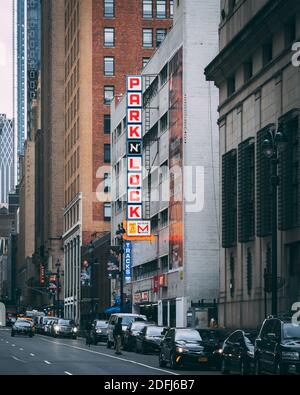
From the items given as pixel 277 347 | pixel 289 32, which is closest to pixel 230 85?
pixel 289 32

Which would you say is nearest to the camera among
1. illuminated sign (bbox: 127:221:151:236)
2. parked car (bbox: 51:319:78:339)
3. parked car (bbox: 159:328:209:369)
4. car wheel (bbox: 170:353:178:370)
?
parked car (bbox: 159:328:209:369)

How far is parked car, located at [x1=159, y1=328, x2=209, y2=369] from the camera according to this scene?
43.9 m

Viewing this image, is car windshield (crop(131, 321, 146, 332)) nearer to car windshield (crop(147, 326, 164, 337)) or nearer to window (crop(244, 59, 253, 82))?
car windshield (crop(147, 326, 164, 337))

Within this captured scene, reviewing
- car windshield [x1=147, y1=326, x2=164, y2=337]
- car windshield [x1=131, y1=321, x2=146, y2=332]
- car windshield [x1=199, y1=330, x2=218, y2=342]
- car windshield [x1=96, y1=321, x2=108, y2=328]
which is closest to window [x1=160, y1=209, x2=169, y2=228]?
car windshield [x1=96, y1=321, x2=108, y2=328]

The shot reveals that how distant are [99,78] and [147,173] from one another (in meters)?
43.4

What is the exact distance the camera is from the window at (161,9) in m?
139

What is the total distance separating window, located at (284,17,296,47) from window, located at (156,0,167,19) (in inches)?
3159

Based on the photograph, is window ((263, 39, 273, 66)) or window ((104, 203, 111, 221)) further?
window ((104, 203, 111, 221))

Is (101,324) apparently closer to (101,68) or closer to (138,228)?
(138,228)

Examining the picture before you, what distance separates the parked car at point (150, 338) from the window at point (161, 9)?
81878mm

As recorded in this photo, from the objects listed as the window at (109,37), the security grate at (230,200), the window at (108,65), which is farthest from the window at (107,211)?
the security grate at (230,200)

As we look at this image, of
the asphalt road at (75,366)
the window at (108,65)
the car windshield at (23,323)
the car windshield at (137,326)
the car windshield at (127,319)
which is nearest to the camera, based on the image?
the asphalt road at (75,366)

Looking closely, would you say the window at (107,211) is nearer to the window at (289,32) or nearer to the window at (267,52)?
the window at (267,52)

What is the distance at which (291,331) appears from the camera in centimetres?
3403
